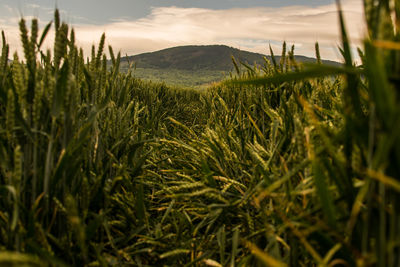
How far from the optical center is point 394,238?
0.52 m

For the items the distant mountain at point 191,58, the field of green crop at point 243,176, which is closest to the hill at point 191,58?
the distant mountain at point 191,58

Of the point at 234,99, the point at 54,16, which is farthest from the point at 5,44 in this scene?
the point at 234,99

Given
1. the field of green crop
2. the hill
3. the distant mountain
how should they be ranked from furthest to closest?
the distant mountain → the hill → the field of green crop

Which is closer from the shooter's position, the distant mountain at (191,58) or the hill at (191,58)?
the hill at (191,58)

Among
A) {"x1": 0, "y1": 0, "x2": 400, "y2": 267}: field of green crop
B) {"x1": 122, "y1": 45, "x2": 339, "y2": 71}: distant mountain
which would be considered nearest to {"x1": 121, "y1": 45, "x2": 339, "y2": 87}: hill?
{"x1": 122, "y1": 45, "x2": 339, "y2": 71}: distant mountain

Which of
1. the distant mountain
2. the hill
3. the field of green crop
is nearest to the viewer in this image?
the field of green crop

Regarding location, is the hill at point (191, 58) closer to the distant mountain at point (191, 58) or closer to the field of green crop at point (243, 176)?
the distant mountain at point (191, 58)

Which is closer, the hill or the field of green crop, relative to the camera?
the field of green crop

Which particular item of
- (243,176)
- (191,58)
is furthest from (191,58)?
(243,176)

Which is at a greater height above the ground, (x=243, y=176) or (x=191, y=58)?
(x=191, y=58)

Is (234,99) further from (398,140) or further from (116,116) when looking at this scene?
(398,140)

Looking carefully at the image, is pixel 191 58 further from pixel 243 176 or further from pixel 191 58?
pixel 243 176

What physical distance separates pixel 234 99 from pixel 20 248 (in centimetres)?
212

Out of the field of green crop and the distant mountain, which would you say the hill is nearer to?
the distant mountain
